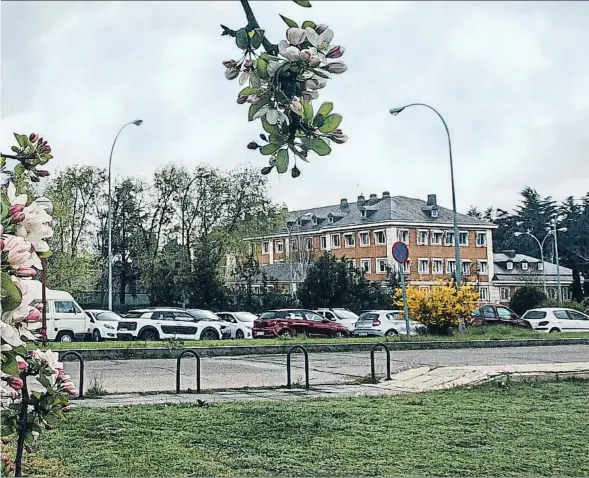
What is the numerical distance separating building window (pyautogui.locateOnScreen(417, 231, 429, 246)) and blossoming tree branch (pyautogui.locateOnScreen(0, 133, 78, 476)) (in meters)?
42.0

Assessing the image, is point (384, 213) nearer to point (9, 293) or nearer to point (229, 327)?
point (229, 327)

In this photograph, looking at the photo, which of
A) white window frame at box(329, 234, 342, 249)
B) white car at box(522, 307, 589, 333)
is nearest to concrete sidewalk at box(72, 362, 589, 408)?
white car at box(522, 307, 589, 333)

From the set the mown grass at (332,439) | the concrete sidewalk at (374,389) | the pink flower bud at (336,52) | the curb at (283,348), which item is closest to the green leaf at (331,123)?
the pink flower bud at (336,52)

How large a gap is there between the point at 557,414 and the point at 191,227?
85.9ft

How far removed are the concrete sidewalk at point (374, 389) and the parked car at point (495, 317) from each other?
11.3 metres

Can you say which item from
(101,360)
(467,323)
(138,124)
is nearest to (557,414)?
(138,124)

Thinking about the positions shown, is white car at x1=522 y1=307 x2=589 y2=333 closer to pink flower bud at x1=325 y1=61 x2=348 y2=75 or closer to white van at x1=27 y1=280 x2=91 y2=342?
white van at x1=27 y1=280 x2=91 y2=342

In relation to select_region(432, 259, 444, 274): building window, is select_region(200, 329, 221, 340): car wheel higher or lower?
lower

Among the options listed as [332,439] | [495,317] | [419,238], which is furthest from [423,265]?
[332,439]

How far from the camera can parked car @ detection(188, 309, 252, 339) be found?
21.6m

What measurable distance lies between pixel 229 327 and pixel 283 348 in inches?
317

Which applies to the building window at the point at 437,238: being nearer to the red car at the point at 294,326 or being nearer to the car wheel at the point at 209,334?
the red car at the point at 294,326

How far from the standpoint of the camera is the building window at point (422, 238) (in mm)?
44438

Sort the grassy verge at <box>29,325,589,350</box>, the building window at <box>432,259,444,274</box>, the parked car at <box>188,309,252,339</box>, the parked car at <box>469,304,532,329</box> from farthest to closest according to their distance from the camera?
the building window at <box>432,259,444,274</box>, the parked car at <box>188,309,252,339</box>, the parked car at <box>469,304,532,329</box>, the grassy verge at <box>29,325,589,350</box>
